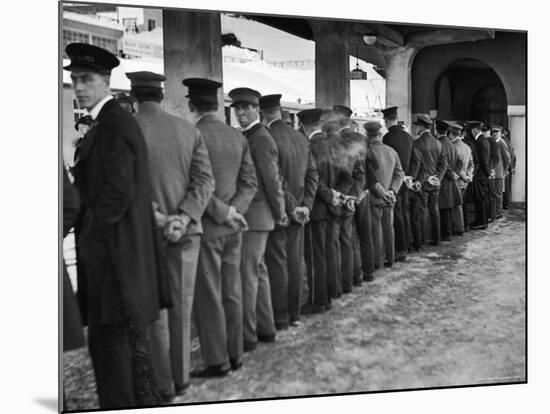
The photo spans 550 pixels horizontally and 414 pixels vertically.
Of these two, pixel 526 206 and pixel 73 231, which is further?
pixel 526 206

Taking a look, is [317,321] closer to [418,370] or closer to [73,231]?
[418,370]

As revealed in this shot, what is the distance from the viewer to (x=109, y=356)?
3768 millimetres

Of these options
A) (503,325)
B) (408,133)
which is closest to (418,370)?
(503,325)

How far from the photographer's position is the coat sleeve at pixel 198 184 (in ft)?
12.6

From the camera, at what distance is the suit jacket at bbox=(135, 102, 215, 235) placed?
→ 3795mm

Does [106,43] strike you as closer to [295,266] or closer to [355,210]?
[295,266]

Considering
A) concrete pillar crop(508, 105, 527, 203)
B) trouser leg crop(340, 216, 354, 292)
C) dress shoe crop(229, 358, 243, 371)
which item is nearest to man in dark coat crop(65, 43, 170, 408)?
dress shoe crop(229, 358, 243, 371)

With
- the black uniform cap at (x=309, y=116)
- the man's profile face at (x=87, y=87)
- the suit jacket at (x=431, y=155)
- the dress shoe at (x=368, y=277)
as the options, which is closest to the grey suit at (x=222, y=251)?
the black uniform cap at (x=309, y=116)

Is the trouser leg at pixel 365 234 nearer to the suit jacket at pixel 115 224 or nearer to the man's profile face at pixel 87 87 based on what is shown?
the suit jacket at pixel 115 224

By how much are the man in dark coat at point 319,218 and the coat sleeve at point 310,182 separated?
0.08 feet

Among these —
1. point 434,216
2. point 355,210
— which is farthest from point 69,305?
point 434,216

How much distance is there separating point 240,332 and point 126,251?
86cm

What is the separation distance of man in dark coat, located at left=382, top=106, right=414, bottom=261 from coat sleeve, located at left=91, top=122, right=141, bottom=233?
177 centimetres

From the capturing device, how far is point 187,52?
397 cm
